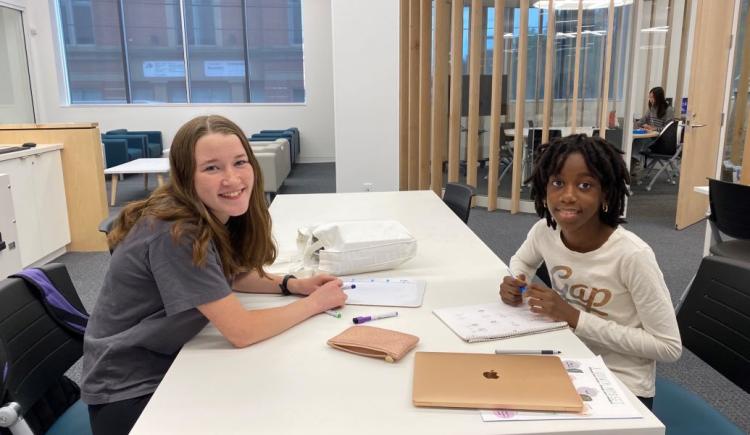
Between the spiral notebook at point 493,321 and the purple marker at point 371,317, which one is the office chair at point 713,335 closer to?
the spiral notebook at point 493,321

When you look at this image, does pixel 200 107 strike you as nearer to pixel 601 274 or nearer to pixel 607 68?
pixel 607 68

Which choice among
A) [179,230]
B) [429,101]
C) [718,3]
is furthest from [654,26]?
[179,230]

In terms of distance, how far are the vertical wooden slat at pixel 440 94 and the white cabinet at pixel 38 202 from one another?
3694mm

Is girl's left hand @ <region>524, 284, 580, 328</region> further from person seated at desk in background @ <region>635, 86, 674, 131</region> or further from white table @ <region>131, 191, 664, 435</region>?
person seated at desk in background @ <region>635, 86, 674, 131</region>

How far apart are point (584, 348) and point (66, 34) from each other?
11614mm

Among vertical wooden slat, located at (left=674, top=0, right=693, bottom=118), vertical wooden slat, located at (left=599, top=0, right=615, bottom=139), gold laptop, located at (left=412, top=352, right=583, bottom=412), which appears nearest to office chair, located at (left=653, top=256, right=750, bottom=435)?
gold laptop, located at (left=412, top=352, right=583, bottom=412)

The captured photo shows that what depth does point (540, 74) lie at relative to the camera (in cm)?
577

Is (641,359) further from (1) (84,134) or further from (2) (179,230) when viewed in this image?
(1) (84,134)

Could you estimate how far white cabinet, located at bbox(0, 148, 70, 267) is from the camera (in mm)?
4066

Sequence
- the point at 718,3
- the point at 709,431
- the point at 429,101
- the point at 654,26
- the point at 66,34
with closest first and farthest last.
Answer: the point at 709,431
the point at 718,3
the point at 429,101
the point at 654,26
the point at 66,34

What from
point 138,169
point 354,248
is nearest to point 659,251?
point 354,248

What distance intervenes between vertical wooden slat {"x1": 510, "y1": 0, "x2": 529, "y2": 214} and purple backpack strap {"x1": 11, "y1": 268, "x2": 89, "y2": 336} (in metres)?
4.93

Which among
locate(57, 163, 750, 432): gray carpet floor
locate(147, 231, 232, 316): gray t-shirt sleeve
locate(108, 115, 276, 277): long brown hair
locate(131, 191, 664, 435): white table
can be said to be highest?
locate(108, 115, 276, 277): long brown hair

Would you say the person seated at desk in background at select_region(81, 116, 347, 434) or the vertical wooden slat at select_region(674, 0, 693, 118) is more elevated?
the vertical wooden slat at select_region(674, 0, 693, 118)
